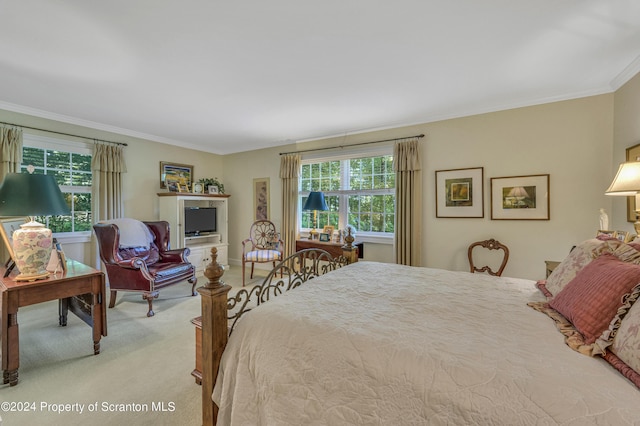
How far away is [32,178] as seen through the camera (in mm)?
2154

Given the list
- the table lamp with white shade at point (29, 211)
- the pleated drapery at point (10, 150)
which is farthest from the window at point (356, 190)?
the pleated drapery at point (10, 150)

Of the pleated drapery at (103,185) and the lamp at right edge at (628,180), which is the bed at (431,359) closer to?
the lamp at right edge at (628,180)

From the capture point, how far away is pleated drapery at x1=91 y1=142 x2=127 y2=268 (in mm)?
4176

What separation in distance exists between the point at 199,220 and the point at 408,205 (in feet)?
12.5

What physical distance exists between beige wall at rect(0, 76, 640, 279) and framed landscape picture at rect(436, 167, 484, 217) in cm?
8

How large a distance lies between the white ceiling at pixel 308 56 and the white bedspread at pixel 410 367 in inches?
72.2

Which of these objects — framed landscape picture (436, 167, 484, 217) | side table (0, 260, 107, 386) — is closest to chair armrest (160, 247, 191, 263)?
side table (0, 260, 107, 386)

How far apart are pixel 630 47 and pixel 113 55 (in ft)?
13.8

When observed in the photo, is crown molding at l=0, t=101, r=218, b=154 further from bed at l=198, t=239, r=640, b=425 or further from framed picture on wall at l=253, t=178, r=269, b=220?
bed at l=198, t=239, r=640, b=425

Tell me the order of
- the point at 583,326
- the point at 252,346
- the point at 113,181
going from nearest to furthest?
the point at 583,326 < the point at 252,346 < the point at 113,181

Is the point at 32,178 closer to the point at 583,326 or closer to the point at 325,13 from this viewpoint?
the point at 325,13

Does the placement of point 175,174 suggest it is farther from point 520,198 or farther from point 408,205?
point 520,198

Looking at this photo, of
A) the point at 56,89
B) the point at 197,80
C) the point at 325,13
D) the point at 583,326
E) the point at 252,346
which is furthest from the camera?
the point at 56,89

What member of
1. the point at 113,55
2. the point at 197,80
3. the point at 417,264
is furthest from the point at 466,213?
the point at 113,55
